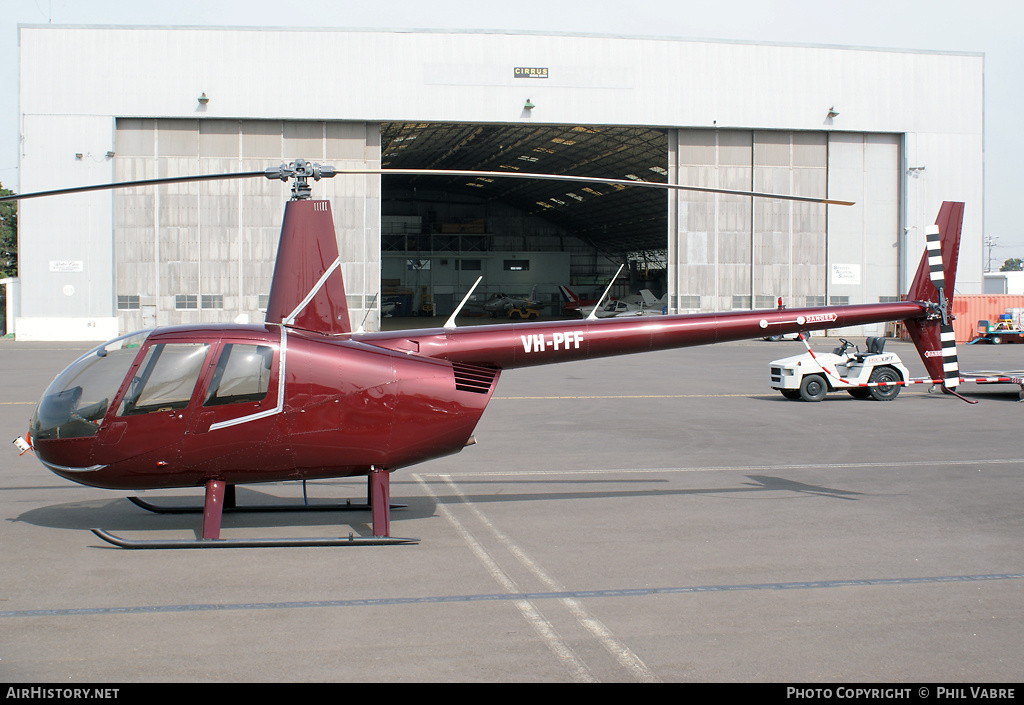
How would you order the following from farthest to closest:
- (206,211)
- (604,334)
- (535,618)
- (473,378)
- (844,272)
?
(844,272) → (206,211) → (604,334) → (473,378) → (535,618)

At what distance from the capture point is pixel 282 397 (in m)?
6.91

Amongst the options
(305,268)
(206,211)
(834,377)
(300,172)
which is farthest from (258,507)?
(206,211)

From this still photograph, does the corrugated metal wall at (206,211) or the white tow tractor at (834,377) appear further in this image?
the corrugated metal wall at (206,211)

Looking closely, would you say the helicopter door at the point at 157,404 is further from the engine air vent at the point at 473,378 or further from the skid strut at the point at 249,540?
the engine air vent at the point at 473,378

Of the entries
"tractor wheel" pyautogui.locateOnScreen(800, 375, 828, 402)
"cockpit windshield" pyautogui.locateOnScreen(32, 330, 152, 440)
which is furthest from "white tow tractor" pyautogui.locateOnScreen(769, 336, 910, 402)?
"cockpit windshield" pyautogui.locateOnScreen(32, 330, 152, 440)

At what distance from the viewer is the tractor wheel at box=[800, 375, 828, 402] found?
1778 cm

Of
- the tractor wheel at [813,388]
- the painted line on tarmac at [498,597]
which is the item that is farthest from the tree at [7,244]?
the painted line on tarmac at [498,597]

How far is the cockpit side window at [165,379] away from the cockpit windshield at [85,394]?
0.48ft

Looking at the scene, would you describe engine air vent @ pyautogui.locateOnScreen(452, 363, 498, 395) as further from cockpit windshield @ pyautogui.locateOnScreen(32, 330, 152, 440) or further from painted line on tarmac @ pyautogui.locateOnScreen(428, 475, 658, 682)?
cockpit windshield @ pyautogui.locateOnScreen(32, 330, 152, 440)

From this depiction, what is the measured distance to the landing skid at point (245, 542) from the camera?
6609 millimetres

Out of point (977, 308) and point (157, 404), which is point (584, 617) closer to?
point (157, 404)

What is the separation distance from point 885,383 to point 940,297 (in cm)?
937
